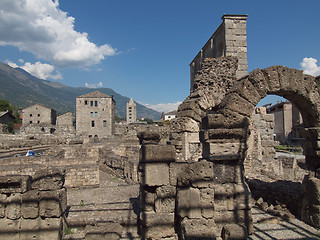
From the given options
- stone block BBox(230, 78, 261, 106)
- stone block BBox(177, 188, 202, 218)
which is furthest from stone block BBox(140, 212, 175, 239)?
stone block BBox(230, 78, 261, 106)

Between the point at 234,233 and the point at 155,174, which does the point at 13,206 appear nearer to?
the point at 155,174

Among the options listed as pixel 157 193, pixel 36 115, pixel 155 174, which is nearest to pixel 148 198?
pixel 157 193

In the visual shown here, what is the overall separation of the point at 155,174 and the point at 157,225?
114 centimetres

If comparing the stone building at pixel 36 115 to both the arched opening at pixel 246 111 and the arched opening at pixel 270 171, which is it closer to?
the arched opening at pixel 270 171

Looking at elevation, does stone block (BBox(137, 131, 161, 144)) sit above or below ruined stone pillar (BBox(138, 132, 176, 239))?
above

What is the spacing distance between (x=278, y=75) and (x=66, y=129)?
47776mm

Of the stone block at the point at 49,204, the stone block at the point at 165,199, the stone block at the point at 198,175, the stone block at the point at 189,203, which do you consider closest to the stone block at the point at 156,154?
the stone block at the point at 198,175

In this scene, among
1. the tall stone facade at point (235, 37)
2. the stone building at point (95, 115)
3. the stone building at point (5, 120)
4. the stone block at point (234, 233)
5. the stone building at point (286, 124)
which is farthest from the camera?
the stone building at point (95, 115)

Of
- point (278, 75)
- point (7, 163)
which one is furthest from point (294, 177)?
point (7, 163)

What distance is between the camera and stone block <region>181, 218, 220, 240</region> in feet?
14.0

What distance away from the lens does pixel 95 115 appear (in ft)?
158

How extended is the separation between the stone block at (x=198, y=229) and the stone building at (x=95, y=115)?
150ft

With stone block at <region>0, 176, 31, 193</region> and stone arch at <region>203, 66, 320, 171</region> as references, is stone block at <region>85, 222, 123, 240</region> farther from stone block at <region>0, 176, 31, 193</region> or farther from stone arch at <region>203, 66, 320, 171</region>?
stone arch at <region>203, 66, 320, 171</region>

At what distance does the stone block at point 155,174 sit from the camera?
4.65 meters
